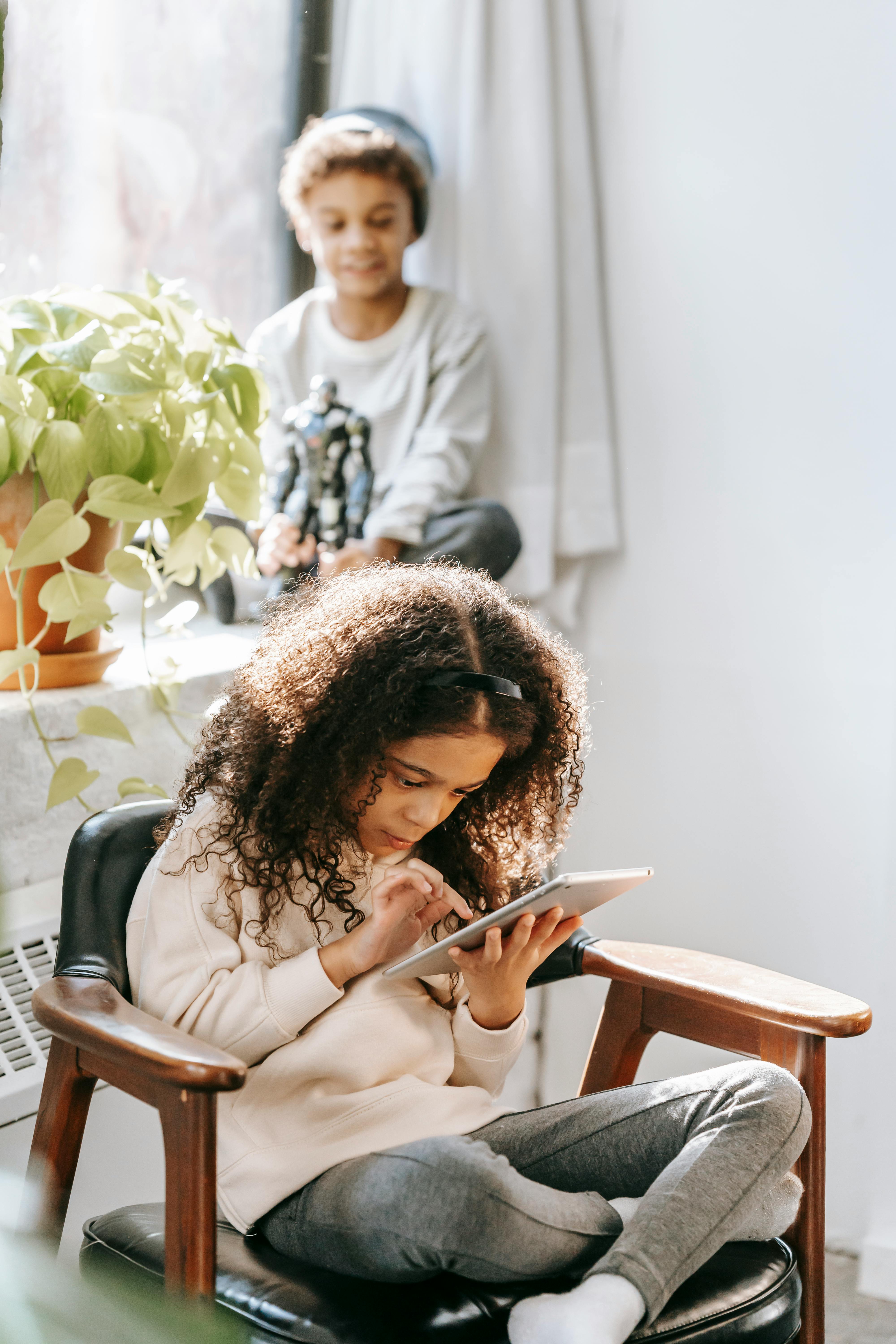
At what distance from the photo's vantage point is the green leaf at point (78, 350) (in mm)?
1095

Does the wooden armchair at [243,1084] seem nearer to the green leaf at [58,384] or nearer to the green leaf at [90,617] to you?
the green leaf at [90,617]

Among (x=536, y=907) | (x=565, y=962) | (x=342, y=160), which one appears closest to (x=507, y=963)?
(x=536, y=907)

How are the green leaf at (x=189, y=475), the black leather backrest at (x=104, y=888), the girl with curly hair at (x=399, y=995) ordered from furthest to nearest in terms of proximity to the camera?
the green leaf at (x=189, y=475)
the black leather backrest at (x=104, y=888)
the girl with curly hair at (x=399, y=995)

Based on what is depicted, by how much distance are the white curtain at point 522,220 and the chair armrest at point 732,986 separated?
2.54 feet

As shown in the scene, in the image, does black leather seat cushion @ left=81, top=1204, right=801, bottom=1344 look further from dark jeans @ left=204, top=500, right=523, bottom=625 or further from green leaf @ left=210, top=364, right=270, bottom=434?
dark jeans @ left=204, top=500, right=523, bottom=625

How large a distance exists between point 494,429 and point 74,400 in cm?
85

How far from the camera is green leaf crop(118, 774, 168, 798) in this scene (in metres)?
1.28

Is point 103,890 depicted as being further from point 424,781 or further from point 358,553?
point 358,553

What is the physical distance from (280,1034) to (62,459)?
566 millimetres

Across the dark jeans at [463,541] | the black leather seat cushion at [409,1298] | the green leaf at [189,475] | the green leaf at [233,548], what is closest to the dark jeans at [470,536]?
the dark jeans at [463,541]

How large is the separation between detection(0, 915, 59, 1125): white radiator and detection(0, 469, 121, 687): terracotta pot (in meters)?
0.29

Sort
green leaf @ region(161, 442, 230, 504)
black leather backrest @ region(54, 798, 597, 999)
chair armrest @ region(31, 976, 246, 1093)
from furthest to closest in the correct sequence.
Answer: green leaf @ region(161, 442, 230, 504) < black leather backrest @ region(54, 798, 597, 999) < chair armrest @ region(31, 976, 246, 1093)

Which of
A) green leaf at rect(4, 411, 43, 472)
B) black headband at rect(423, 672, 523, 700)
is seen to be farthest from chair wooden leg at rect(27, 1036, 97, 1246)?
green leaf at rect(4, 411, 43, 472)

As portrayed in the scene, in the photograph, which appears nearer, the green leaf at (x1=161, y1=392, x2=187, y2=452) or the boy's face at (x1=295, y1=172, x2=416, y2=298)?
the green leaf at (x1=161, y1=392, x2=187, y2=452)
